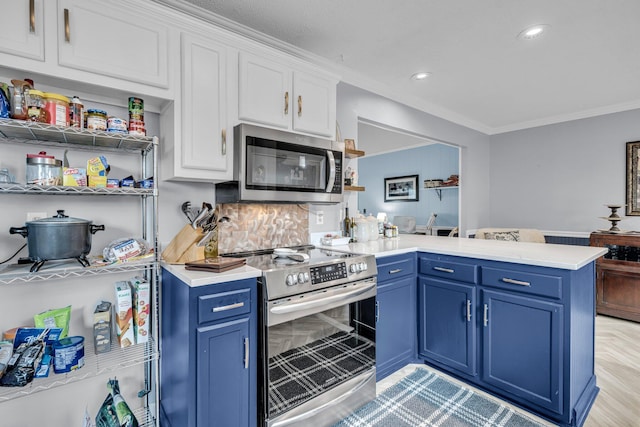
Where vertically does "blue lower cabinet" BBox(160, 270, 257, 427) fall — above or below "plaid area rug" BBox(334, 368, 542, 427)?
above

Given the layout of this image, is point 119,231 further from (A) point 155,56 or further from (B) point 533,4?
(B) point 533,4

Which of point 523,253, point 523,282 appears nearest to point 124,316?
point 523,282

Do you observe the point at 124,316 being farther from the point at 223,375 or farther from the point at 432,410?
the point at 432,410

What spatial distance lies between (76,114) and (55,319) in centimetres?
98

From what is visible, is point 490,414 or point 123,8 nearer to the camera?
point 123,8

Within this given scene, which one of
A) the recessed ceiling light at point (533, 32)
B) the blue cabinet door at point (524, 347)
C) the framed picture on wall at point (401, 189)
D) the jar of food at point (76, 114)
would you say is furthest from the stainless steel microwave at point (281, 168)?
the framed picture on wall at point (401, 189)

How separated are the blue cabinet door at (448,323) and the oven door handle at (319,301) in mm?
589

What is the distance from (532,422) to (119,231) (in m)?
2.60

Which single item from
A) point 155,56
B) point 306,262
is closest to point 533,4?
point 306,262

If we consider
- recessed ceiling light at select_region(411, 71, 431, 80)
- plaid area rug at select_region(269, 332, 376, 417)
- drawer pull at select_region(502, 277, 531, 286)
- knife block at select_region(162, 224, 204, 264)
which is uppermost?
recessed ceiling light at select_region(411, 71, 431, 80)

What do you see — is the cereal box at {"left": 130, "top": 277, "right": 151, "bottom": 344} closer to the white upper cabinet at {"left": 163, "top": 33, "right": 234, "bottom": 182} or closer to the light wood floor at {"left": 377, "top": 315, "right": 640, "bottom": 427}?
the white upper cabinet at {"left": 163, "top": 33, "right": 234, "bottom": 182}

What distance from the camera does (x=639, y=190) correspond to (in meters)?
3.67

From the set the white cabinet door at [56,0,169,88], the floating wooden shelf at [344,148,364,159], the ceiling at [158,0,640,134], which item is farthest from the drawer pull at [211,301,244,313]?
the ceiling at [158,0,640,134]

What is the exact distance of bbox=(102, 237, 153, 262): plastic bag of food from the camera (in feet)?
5.03
